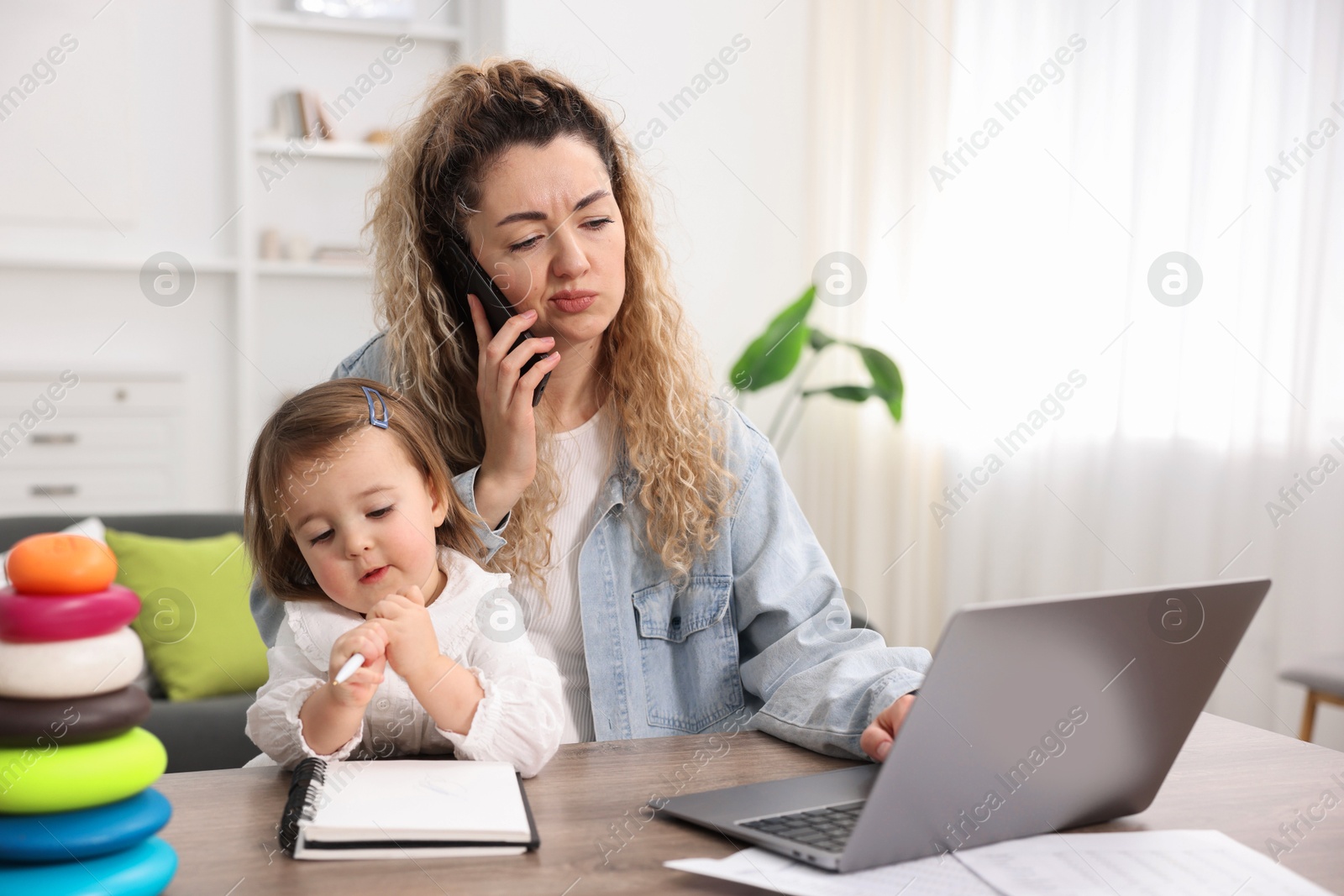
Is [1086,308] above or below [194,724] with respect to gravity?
above

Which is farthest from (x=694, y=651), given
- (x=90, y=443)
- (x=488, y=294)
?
(x=90, y=443)

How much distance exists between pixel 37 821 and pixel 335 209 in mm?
3831

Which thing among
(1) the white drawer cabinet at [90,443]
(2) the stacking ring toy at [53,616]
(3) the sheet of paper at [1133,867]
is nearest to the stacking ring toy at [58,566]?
(2) the stacking ring toy at [53,616]

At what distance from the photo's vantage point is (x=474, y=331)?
1.57 meters

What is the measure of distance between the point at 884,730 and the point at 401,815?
0.48 metres

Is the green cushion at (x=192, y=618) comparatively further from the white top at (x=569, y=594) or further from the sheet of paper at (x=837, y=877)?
the sheet of paper at (x=837, y=877)

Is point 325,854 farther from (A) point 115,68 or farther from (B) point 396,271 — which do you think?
(A) point 115,68

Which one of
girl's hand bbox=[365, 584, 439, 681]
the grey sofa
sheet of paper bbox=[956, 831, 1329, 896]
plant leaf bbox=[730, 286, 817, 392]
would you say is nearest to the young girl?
girl's hand bbox=[365, 584, 439, 681]

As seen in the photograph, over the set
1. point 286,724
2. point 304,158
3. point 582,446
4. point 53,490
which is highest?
point 304,158

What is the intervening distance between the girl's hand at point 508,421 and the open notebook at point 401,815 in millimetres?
468

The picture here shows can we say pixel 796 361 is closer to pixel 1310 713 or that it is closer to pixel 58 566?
pixel 1310 713

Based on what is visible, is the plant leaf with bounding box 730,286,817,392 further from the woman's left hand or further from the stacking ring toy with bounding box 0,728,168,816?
the stacking ring toy with bounding box 0,728,168,816

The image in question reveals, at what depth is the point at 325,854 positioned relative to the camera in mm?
797

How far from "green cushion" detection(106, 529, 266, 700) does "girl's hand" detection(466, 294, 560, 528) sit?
157cm
